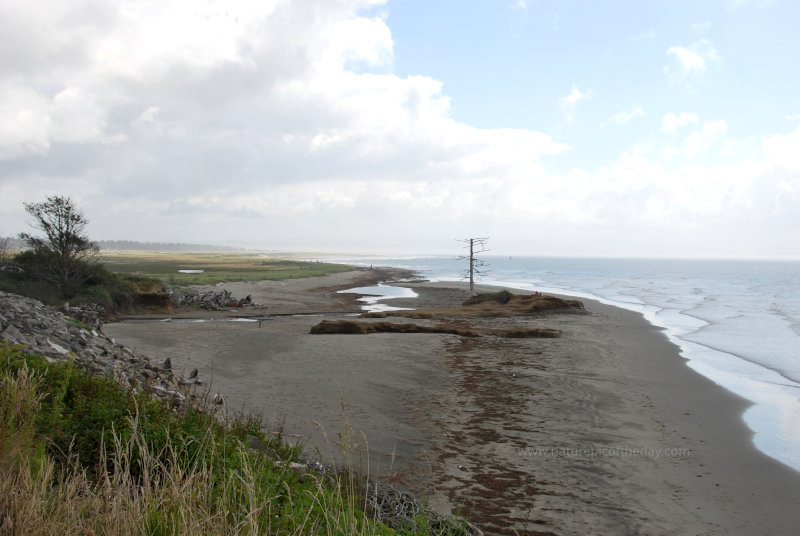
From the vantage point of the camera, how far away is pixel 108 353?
1127 centimetres

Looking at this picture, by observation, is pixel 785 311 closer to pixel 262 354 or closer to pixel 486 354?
pixel 486 354

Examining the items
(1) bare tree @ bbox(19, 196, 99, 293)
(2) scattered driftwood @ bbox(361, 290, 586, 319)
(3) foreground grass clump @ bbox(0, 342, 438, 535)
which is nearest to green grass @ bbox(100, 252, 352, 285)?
(1) bare tree @ bbox(19, 196, 99, 293)

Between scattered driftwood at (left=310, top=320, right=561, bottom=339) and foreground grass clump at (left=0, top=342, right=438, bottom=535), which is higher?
foreground grass clump at (left=0, top=342, right=438, bottom=535)

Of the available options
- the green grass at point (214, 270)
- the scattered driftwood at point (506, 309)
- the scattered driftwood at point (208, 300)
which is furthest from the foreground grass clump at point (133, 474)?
the green grass at point (214, 270)

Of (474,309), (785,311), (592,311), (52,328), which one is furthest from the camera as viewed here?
(785,311)

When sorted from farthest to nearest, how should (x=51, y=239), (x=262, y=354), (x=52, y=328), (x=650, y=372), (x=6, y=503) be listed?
(x=51, y=239), (x=262, y=354), (x=650, y=372), (x=52, y=328), (x=6, y=503)

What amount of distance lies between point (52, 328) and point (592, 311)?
30.1 m

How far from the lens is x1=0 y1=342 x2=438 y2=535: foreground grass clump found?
321cm

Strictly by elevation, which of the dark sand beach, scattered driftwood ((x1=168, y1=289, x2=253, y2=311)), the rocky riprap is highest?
the rocky riprap

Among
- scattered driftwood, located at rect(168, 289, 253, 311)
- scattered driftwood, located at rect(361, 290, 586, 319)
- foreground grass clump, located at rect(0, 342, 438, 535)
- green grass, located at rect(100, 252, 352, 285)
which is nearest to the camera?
foreground grass clump, located at rect(0, 342, 438, 535)

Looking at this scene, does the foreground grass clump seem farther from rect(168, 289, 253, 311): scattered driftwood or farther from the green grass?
the green grass

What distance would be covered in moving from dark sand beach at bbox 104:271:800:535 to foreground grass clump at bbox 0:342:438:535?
2.80 ft

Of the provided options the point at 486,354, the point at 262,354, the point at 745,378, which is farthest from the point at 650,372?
the point at 262,354

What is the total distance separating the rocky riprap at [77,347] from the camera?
927cm
